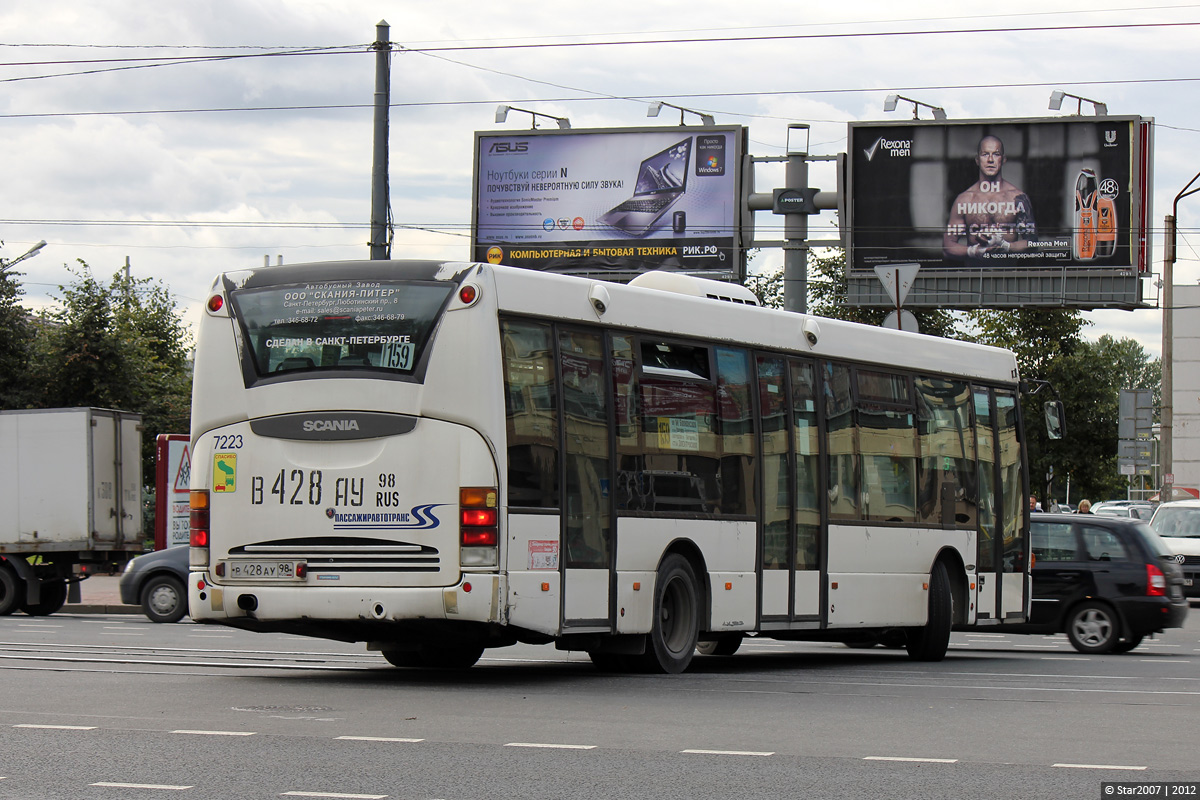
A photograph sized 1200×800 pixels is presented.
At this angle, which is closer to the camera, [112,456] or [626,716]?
[626,716]

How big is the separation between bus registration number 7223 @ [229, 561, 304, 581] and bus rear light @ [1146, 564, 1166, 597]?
10.9 metres

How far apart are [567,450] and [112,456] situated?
48.4 ft

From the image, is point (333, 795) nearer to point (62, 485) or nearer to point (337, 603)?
point (337, 603)

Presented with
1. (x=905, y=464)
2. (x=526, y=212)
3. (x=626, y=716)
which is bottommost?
(x=626, y=716)

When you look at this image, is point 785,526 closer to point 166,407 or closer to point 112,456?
point 112,456

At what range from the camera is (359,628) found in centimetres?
1250

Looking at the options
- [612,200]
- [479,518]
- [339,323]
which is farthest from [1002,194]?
[479,518]

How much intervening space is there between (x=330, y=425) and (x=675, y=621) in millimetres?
3376

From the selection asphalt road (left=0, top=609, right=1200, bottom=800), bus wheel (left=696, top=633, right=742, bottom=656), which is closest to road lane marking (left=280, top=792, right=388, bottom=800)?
asphalt road (left=0, top=609, right=1200, bottom=800)

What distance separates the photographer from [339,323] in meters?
12.4

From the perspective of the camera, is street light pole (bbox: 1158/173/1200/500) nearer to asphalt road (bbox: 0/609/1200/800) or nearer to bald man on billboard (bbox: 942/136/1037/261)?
bald man on billboard (bbox: 942/136/1037/261)

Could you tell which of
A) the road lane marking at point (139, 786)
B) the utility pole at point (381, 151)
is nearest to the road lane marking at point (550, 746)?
the road lane marking at point (139, 786)

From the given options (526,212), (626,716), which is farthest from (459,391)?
(526,212)

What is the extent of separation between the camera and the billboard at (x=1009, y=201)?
131 ft
